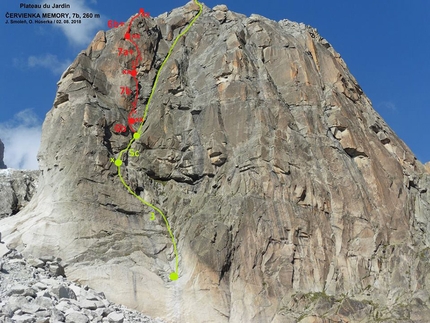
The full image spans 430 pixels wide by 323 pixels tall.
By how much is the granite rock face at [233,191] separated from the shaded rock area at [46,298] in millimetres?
1512

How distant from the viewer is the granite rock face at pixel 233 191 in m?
31.5

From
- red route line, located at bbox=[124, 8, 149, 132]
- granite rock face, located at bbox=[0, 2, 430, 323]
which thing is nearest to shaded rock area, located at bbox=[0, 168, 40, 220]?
granite rock face, located at bbox=[0, 2, 430, 323]

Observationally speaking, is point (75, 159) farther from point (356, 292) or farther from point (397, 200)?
point (397, 200)

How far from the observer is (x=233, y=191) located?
115ft

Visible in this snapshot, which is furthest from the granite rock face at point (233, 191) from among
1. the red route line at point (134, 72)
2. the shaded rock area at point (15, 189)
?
the shaded rock area at point (15, 189)

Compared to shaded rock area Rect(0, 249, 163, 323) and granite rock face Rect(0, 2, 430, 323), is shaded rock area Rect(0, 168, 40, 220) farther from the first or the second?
shaded rock area Rect(0, 249, 163, 323)

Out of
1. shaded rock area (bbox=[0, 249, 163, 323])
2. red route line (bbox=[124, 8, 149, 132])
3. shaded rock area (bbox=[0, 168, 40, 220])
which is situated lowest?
shaded rock area (bbox=[0, 249, 163, 323])

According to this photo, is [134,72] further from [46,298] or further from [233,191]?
[46,298]

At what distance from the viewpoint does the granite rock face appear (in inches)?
1241

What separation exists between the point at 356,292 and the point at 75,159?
1881 centimetres

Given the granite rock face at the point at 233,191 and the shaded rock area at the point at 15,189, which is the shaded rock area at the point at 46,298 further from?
the shaded rock area at the point at 15,189

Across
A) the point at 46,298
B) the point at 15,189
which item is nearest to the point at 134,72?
the point at 15,189

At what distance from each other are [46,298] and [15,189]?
67.5 feet

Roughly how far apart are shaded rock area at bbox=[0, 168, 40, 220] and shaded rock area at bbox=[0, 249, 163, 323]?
11.5m
